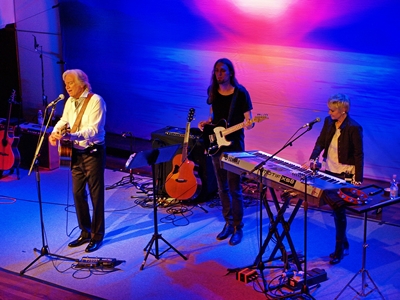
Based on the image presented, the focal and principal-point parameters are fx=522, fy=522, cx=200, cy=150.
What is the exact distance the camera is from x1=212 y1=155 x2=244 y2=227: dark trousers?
5279 mm

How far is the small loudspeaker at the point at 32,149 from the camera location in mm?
8094


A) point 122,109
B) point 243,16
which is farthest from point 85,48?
point 243,16

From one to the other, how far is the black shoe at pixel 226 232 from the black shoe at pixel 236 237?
0.33 feet

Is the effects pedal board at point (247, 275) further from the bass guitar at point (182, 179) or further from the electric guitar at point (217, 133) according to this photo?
the bass guitar at point (182, 179)

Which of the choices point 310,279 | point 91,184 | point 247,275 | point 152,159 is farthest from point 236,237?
point 91,184

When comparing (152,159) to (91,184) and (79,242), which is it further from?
(79,242)

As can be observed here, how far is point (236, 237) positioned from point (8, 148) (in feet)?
12.8

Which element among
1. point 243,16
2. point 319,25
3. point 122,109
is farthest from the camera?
point 122,109

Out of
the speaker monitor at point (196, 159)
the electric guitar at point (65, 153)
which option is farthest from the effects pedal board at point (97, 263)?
the speaker monitor at point (196, 159)

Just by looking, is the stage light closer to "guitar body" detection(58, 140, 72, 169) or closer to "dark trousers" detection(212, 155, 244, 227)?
"dark trousers" detection(212, 155, 244, 227)

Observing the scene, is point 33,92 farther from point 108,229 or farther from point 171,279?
point 171,279

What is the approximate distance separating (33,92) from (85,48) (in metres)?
1.37

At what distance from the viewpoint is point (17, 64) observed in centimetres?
909

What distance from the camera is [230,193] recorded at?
17.8 feet
